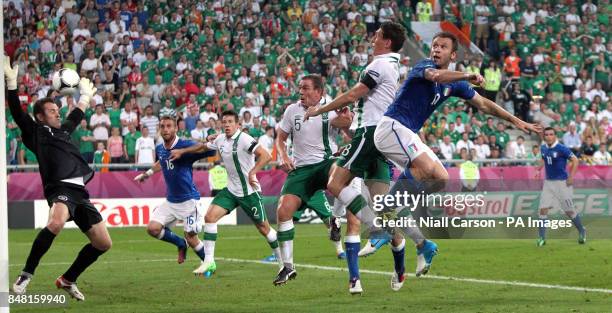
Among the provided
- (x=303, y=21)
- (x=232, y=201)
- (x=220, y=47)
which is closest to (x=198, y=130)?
(x=220, y=47)

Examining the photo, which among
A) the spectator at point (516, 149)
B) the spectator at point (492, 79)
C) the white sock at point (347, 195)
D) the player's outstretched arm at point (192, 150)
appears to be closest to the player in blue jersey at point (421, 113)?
the white sock at point (347, 195)

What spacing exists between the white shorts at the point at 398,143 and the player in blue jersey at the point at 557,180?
9.65 meters

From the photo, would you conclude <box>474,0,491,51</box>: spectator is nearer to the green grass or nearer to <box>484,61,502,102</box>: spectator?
<box>484,61,502,102</box>: spectator

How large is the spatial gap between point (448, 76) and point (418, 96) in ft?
2.45

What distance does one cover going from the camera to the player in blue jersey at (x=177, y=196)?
596 inches

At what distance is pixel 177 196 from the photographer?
50.3 ft

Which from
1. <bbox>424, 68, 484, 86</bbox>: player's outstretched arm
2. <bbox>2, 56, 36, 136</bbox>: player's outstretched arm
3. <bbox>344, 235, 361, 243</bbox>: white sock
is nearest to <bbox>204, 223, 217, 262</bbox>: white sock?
<bbox>344, 235, 361, 243</bbox>: white sock

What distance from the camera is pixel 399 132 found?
10875 mm

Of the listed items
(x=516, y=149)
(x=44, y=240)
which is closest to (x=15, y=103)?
(x=44, y=240)

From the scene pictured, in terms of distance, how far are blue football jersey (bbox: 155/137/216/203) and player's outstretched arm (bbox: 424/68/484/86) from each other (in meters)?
5.33

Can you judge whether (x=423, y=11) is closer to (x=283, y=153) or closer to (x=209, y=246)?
(x=209, y=246)

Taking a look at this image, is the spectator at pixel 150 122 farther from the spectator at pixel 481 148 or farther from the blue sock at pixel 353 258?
the blue sock at pixel 353 258

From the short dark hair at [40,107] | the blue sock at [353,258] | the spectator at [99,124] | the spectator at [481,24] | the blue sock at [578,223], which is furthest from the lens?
the spectator at [481,24]

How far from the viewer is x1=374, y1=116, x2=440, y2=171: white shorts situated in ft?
35.5
